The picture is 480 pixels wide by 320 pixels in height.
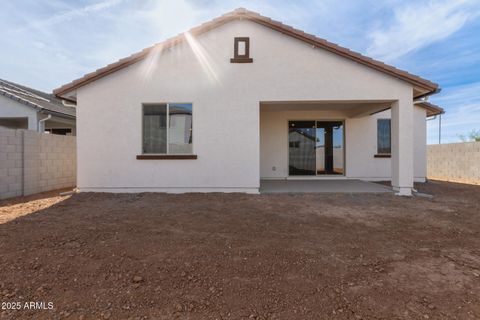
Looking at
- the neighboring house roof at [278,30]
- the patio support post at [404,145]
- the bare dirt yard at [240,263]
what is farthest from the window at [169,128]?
the patio support post at [404,145]

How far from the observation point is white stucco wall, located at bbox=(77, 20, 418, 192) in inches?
284

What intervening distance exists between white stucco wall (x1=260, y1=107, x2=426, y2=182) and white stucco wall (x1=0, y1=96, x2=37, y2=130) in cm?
1043

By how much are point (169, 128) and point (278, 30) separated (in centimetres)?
443

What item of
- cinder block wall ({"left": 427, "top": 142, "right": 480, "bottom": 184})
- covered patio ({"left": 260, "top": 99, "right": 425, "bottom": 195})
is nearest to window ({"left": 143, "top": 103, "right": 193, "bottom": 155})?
covered patio ({"left": 260, "top": 99, "right": 425, "bottom": 195})

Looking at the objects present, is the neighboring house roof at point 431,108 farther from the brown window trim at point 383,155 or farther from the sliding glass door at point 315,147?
the sliding glass door at point 315,147

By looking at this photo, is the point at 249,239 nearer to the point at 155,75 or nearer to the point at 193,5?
the point at 155,75

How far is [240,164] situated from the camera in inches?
286

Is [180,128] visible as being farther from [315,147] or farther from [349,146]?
[349,146]

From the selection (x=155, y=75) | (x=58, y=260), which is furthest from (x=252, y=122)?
(x=58, y=260)

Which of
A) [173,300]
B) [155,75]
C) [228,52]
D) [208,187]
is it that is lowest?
[173,300]

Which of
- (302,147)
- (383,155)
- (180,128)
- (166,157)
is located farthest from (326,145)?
(166,157)

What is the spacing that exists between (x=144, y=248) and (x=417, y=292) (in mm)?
3178

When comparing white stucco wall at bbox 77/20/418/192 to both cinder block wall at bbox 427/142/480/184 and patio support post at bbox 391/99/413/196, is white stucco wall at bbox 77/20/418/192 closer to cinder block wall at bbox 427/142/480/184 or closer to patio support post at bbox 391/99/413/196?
patio support post at bbox 391/99/413/196

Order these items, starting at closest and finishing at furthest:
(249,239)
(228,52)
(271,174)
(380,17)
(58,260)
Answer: (58,260) → (249,239) → (228,52) → (380,17) → (271,174)
